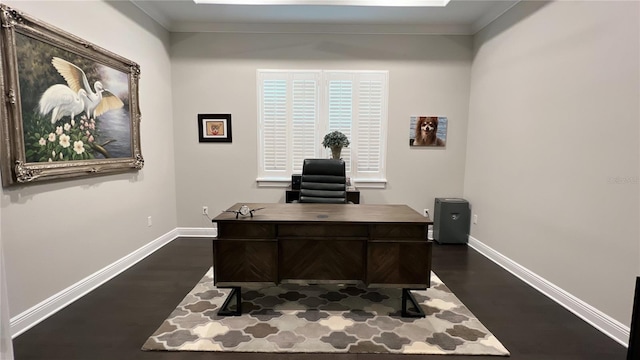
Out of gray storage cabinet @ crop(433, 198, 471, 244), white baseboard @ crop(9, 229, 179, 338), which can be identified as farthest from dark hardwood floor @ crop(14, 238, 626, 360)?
gray storage cabinet @ crop(433, 198, 471, 244)

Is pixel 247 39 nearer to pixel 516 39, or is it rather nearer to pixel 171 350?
pixel 516 39

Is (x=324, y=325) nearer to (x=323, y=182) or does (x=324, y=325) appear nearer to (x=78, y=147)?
(x=323, y=182)

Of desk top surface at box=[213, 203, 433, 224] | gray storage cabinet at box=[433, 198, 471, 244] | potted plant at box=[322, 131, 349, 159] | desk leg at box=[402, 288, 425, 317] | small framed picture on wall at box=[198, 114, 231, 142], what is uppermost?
small framed picture on wall at box=[198, 114, 231, 142]

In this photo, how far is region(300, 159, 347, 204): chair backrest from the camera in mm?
3314

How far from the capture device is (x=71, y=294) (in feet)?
8.36

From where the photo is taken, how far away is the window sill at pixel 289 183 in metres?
4.31

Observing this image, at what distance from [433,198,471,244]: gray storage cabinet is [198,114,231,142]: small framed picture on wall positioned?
3.12 m

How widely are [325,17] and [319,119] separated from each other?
1.28m

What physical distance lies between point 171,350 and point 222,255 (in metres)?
0.67

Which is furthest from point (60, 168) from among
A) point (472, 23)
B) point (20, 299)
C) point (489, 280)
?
point (472, 23)

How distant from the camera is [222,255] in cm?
229

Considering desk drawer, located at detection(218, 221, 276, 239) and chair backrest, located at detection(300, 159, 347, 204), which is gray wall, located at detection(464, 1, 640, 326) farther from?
desk drawer, located at detection(218, 221, 276, 239)

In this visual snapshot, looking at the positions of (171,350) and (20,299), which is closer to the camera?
(171,350)

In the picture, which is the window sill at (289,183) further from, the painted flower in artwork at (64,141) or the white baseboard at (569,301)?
the painted flower in artwork at (64,141)
